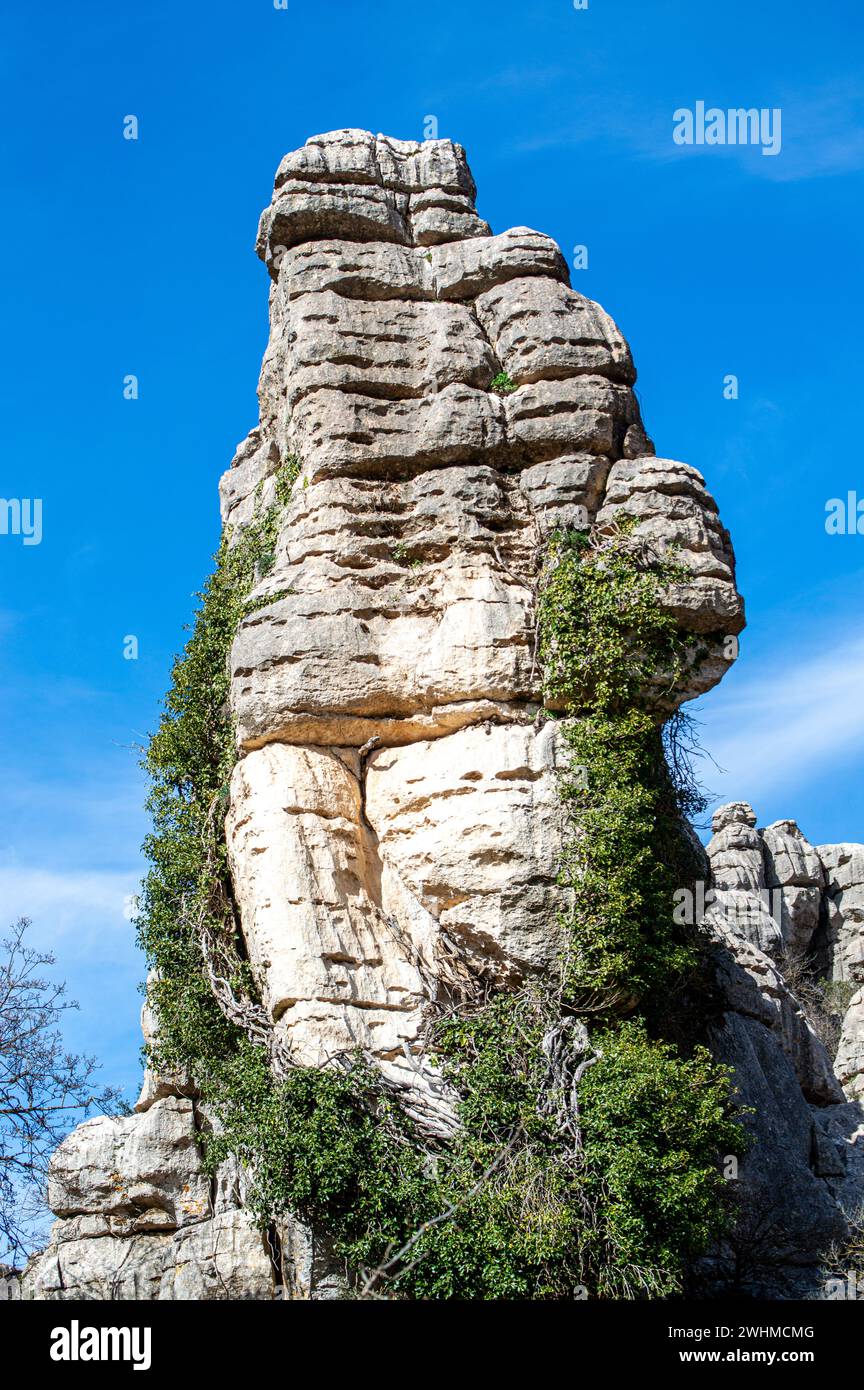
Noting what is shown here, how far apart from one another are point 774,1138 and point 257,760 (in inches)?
358

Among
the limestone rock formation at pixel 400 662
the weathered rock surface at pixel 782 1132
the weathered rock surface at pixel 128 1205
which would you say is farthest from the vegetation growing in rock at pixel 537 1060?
the weathered rock surface at pixel 782 1132

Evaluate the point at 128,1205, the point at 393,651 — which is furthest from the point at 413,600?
the point at 128,1205

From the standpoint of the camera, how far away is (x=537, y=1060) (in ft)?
51.8

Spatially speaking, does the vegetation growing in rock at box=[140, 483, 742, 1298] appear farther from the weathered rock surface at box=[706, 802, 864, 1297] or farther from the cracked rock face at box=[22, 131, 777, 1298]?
the weathered rock surface at box=[706, 802, 864, 1297]

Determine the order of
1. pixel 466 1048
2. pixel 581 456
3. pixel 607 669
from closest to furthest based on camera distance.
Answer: pixel 466 1048, pixel 607 669, pixel 581 456

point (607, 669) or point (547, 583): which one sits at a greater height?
point (547, 583)

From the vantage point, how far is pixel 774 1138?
20.3m

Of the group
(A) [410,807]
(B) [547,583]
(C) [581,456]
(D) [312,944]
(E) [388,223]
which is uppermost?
(E) [388,223]

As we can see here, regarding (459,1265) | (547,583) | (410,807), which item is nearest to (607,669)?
(547,583)

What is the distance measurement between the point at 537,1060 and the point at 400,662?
5085 millimetres

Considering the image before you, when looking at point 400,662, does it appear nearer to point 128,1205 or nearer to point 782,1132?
point 128,1205

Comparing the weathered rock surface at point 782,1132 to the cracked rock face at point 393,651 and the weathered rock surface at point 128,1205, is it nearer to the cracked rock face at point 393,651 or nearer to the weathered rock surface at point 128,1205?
the cracked rock face at point 393,651

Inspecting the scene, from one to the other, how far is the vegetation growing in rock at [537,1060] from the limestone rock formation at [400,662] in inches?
16.2
